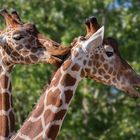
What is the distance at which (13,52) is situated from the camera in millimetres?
6625

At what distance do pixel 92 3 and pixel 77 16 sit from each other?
1.31 feet

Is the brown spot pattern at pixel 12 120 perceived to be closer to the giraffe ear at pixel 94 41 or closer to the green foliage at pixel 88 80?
the giraffe ear at pixel 94 41

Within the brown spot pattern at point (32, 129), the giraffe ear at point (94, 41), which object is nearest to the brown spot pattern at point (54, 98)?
the brown spot pattern at point (32, 129)

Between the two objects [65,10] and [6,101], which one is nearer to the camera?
[6,101]

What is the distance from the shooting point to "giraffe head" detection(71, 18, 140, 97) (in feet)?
20.2

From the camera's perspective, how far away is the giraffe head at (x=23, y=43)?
6395mm

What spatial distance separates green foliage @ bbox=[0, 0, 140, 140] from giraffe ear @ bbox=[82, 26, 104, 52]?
625cm

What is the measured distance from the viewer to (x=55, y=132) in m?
6.00

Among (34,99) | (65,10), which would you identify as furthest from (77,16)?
(34,99)

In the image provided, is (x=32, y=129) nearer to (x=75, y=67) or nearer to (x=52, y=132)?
(x=52, y=132)

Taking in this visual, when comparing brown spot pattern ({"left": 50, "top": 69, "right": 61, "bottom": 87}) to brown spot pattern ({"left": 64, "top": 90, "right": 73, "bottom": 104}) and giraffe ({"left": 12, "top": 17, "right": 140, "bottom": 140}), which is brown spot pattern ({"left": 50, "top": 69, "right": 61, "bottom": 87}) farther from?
brown spot pattern ({"left": 64, "top": 90, "right": 73, "bottom": 104})

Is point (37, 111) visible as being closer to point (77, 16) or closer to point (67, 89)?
point (67, 89)

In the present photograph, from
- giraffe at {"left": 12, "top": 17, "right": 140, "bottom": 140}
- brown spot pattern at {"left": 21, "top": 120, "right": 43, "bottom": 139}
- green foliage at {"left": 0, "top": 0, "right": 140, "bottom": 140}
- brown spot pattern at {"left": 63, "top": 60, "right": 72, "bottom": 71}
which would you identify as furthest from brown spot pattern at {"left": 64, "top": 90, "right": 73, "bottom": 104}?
green foliage at {"left": 0, "top": 0, "right": 140, "bottom": 140}

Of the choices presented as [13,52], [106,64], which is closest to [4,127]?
[13,52]
